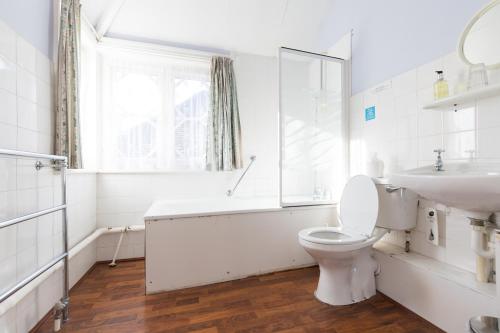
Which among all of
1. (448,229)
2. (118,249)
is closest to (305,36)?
(448,229)

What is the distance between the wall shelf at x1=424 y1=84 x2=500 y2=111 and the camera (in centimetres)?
113

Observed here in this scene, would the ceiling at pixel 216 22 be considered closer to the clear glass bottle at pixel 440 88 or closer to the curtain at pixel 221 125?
the curtain at pixel 221 125

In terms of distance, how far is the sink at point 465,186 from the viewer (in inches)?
35.8

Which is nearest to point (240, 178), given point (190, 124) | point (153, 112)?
point (190, 124)

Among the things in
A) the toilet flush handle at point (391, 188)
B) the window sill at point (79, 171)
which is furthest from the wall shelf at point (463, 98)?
the window sill at point (79, 171)

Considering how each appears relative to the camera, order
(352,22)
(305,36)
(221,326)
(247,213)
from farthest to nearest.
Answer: (305,36), (352,22), (247,213), (221,326)

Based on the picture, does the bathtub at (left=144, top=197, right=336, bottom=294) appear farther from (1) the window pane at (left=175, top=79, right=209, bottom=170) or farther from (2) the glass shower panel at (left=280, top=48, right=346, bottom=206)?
(1) the window pane at (left=175, top=79, right=209, bottom=170)

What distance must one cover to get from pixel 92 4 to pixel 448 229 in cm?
312

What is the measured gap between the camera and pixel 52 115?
5.11 feet

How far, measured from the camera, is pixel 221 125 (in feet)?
8.42

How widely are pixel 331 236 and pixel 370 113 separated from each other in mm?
1066

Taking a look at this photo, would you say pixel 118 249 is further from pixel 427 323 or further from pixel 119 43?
pixel 427 323

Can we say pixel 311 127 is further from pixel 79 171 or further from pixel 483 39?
pixel 79 171

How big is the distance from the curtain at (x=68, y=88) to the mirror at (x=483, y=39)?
7.71ft
